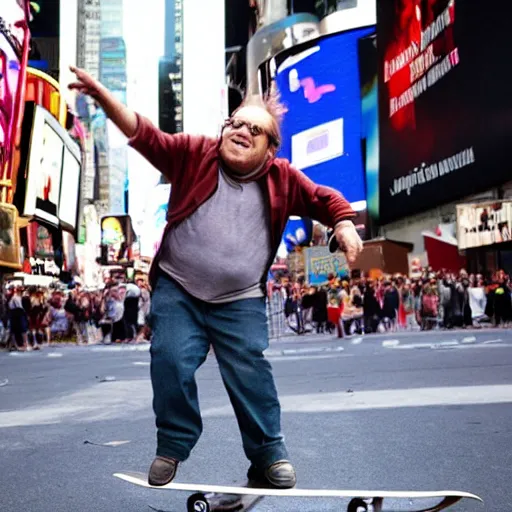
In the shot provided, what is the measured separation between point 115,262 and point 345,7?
18.2 metres

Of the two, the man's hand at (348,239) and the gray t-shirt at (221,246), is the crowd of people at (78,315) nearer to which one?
the gray t-shirt at (221,246)

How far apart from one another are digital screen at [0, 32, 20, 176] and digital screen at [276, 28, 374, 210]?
14.6m

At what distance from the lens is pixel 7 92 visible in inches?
991

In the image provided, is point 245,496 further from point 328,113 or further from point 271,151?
point 328,113

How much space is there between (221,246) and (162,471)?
0.73m

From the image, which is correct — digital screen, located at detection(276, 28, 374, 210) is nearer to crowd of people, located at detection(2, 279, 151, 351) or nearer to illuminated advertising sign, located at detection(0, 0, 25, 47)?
illuminated advertising sign, located at detection(0, 0, 25, 47)

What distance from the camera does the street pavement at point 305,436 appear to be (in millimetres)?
3033

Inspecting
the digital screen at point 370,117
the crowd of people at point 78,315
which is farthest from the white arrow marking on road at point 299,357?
the digital screen at point 370,117

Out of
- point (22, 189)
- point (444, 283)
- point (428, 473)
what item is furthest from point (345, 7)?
point (428, 473)

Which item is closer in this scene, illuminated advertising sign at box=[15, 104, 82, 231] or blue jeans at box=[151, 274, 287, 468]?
blue jeans at box=[151, 274, 287, 468]

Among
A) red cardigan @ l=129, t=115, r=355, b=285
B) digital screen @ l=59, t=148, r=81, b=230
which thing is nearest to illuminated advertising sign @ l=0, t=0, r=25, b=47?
digital screen @ l=59, t=148, r=81, b=230

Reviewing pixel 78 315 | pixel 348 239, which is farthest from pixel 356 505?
pixel 78 315

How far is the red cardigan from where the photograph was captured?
8.85ft

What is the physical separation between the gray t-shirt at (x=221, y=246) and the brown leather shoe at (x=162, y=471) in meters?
0.52
